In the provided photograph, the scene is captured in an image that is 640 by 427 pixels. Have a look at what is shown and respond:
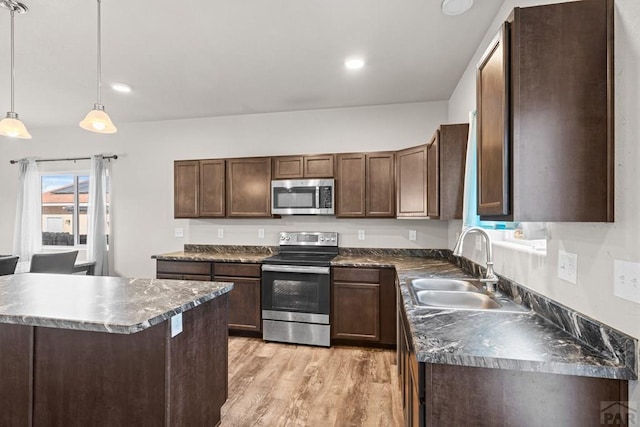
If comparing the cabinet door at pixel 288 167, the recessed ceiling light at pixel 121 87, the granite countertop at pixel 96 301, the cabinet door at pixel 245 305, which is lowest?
the cabinet door at pixel 245 305

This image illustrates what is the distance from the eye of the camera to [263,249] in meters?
4.02

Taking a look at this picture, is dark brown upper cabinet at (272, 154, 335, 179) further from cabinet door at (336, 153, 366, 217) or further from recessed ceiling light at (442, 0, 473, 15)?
→ recessed ceiling light at (442, 0, 473, 15)

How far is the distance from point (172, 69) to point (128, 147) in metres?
2.19

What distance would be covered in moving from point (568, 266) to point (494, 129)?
2.10ft

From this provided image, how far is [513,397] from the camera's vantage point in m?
1.04

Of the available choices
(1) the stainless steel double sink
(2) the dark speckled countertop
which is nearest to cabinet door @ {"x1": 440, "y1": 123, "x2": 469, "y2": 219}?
(1) the stainless steel double sink

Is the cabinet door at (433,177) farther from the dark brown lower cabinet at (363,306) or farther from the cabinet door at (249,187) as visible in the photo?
the cabinet door at (249,187)

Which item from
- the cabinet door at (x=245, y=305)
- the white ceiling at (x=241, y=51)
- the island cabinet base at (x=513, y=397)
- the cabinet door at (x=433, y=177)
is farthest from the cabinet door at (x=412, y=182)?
the island cabinet base at (x=513, y=397)

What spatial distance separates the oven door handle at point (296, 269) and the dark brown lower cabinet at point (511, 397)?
83.0 inches

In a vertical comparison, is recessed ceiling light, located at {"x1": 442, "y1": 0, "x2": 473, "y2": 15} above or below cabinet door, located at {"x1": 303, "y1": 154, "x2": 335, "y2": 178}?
above

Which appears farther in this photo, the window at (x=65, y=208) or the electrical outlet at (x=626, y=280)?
the window at (x=65, y=208)

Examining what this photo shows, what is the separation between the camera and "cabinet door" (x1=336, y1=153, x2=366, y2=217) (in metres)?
3.49

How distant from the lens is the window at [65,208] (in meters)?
4.74

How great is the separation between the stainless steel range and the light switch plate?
5.69ft
